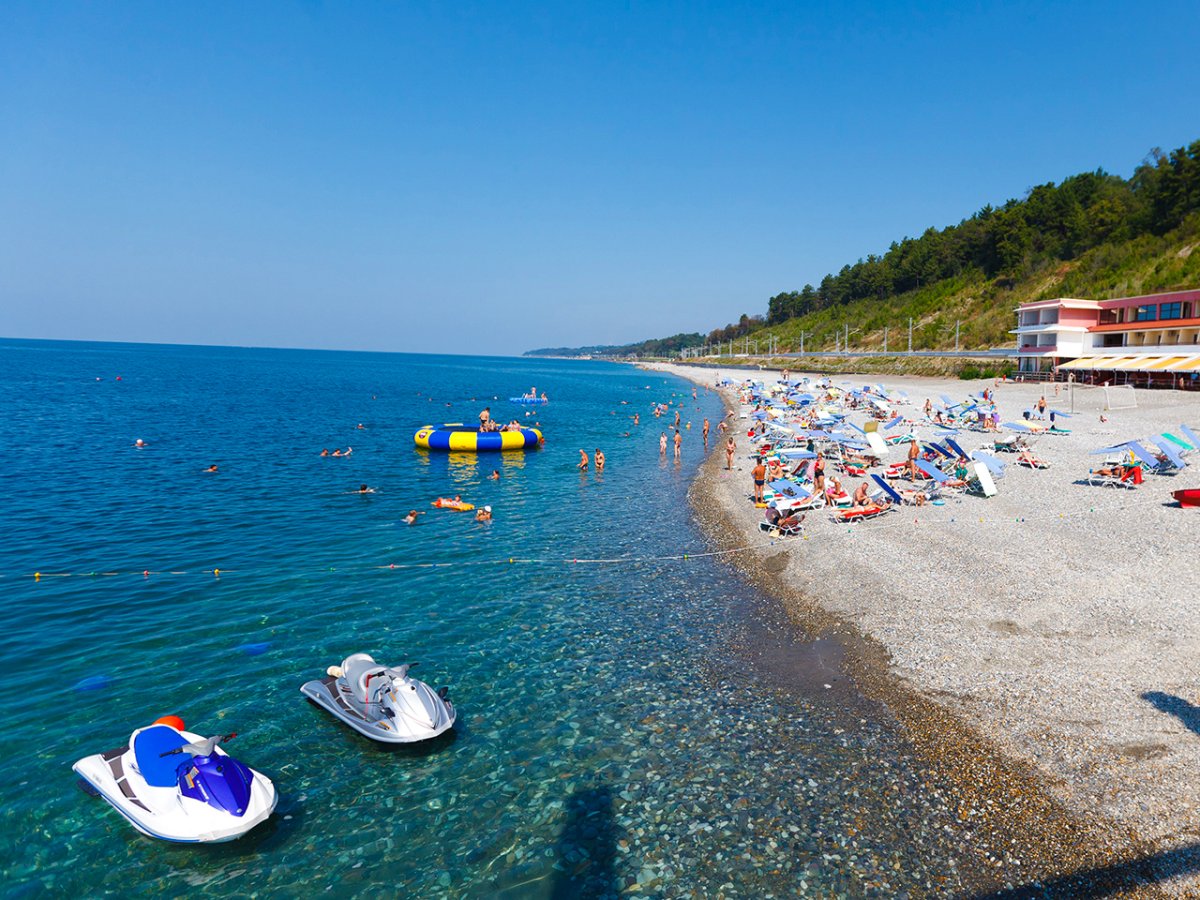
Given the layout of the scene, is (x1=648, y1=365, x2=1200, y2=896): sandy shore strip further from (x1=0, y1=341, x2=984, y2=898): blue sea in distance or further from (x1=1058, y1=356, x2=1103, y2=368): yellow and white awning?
(x1=1058, y1=356, x2=1103, y2=368): yellow and white awning

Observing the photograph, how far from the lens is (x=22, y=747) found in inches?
363

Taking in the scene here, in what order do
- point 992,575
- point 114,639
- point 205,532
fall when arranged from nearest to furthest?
point 114,639, point 992,575, point 205,532

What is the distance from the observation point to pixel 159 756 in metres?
7.57

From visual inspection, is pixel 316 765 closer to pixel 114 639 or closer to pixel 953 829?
pixel 114 639

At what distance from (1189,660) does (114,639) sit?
62.2 feet

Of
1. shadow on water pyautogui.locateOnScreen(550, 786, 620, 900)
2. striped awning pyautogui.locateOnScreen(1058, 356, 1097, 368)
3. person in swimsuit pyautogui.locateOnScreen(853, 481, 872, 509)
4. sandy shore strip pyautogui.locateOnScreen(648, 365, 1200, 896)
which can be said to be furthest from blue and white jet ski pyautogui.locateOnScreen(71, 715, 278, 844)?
striped awning pyautogui.locateOnScreen(1058, 356, 1097, 368)

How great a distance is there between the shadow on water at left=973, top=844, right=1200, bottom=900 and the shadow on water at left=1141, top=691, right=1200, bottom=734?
2.56 metres

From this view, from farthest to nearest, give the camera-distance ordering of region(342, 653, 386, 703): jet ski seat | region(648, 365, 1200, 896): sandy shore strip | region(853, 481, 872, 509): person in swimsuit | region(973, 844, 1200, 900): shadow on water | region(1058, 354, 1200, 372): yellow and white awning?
region(1058, 354, 1200, 372): yellow and white awning < region(853, 481, 872, 509): person in swimsuit < region(342, 653, 386, 703): jet ski seat < region(648, 365, 1200, 896): sandy shore strip < region(973, 844, 1200, 900): shadow on water

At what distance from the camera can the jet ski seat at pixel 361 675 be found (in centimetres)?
944

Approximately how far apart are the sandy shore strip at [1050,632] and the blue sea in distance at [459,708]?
4.27 feet

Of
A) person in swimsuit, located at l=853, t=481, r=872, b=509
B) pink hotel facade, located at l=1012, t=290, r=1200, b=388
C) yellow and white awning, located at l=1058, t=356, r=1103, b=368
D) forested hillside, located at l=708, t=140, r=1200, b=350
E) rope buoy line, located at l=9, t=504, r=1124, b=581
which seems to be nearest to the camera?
rope buoy line, located at l=9, t=504, r=1124, b=581

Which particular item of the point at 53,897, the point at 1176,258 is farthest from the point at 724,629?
the point at 1176,258

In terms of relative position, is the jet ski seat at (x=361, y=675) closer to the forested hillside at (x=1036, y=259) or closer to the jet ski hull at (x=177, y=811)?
the jet ski hull at (x=177, y=811)

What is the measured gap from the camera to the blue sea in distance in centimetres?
725
